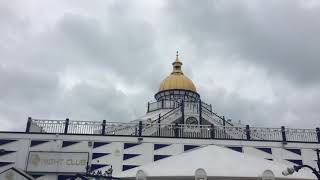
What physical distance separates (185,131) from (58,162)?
10.9 metres

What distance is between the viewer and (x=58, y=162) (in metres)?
30.7

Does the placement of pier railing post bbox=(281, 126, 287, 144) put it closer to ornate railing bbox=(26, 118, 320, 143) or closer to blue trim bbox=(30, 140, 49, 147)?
ornate railing bbox=(26, 118, 320, 143)

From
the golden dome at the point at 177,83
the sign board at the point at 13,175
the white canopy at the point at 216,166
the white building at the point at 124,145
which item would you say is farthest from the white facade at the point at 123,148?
the golden dome at the point at 177,83

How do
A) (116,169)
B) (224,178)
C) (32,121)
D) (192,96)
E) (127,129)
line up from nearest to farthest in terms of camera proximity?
(224,178) < (116,169) < (32,121) < (127,129) < (192,96)

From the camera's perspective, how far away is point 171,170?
17938 millimetres

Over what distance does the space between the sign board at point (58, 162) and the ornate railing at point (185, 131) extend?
82.1 inches

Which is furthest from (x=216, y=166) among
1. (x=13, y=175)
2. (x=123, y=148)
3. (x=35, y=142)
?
(x=35, y=142)

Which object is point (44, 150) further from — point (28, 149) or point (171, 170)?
point (171, 170)

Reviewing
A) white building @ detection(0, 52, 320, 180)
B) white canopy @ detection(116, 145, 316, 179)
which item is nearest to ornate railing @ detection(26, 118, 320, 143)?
white building @ detection(0, 52, 320, 180)

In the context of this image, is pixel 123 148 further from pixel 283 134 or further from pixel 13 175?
pixel 283 134

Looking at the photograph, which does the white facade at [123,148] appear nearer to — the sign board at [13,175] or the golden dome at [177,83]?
the sign board at [13,175]

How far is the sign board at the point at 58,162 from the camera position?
99.6ft

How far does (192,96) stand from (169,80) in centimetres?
396

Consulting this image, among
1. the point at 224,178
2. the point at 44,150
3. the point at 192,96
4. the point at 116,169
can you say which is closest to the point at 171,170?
the point at 224,178
